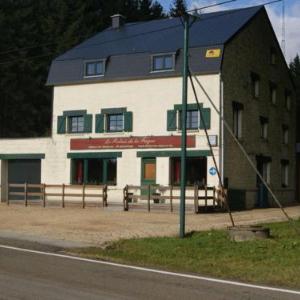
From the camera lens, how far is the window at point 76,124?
36.0 metres

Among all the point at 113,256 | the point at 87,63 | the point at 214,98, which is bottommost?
the point at 113,256

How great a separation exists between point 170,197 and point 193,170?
219 inches

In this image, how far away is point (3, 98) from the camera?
54.0m

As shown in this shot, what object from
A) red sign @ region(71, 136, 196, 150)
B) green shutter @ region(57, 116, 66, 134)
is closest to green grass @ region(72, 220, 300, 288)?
red sign @ region(71, 136, 196, 150)

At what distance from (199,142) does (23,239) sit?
623 inches

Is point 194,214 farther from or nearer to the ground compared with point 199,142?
nearer to the ground

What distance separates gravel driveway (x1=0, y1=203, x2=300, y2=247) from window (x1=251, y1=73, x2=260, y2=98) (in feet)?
39.3

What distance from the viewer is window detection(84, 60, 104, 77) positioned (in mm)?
35875

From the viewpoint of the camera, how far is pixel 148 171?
111ft

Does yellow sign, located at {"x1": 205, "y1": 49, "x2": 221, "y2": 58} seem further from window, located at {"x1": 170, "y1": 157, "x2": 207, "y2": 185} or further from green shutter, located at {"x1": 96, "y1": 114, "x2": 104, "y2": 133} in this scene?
green shutter, located at {"x1": 96, "y1": 114, "x2": 104, "y2": 133}

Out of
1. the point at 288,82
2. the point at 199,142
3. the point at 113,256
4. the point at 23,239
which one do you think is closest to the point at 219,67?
the point at 199,142

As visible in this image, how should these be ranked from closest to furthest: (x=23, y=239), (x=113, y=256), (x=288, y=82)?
(x=113, y=256) < (x=23, y=239) < (x=288, y=82)

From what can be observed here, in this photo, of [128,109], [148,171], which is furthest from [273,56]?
[148,171]

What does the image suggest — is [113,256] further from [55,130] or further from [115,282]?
[55,130]
